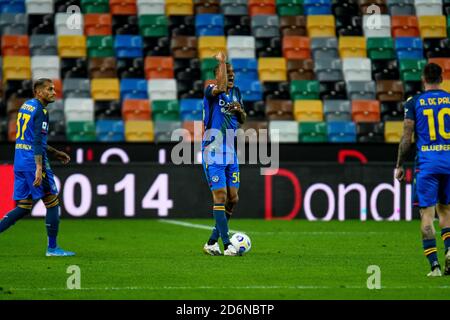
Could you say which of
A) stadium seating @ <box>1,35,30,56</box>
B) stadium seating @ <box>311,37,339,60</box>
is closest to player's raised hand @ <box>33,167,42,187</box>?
stadium seating @ <box>1,35,30,56</box>

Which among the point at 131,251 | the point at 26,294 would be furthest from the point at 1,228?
the point at 26,294

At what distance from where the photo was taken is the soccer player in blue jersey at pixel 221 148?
11.9 meters

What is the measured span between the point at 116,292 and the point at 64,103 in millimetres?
12933

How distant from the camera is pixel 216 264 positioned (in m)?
10.9

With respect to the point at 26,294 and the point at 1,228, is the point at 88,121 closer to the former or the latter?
the point at 1,228

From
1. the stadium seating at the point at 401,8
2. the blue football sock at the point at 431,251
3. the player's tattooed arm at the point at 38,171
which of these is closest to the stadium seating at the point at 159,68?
the stadium seating at the point at 401,8

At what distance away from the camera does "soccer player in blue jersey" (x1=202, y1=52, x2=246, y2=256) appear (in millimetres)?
11875

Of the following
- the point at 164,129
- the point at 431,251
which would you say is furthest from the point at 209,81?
the point at 431,251

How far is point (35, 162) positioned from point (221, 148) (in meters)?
2.06

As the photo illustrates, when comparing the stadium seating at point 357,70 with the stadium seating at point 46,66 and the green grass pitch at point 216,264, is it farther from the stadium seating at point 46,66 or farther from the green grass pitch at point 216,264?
the green grass pitch at point 216,264

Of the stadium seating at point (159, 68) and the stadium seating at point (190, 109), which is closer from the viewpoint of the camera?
the stadium seating at point (190, 109)

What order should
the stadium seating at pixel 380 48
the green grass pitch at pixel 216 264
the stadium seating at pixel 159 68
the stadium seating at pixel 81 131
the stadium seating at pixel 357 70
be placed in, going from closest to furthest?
the green grass pitch at pixel 216 264
the stadium seating at pixel 81 131
the stadium seating at pixel 159 68
the stadium seating at pixel 357 70
the stadium seating at pixel 380 48

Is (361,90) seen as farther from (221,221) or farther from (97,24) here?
(221,221)

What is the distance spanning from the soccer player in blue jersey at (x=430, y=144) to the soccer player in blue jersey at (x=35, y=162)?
13.5 ft
